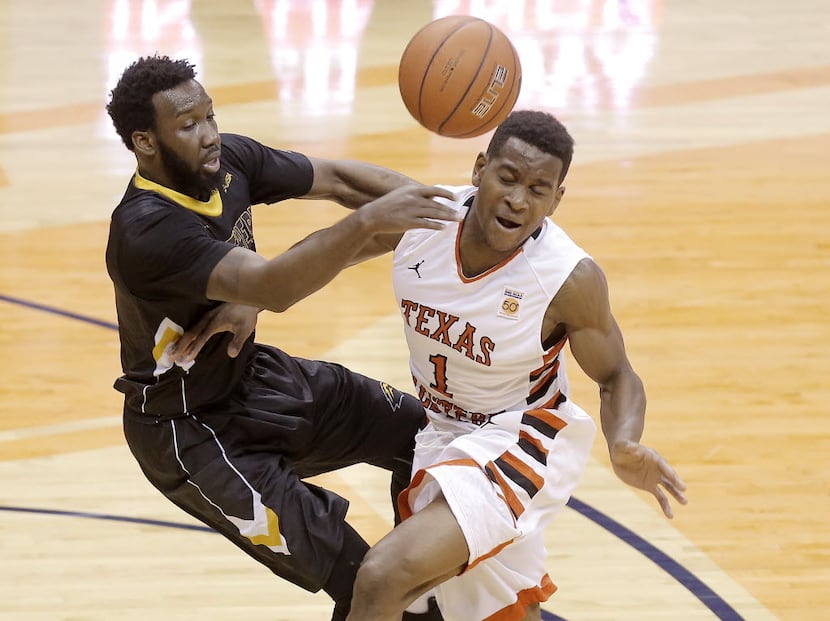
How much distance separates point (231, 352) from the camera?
4133 mm

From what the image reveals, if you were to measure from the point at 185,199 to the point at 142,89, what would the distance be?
0.35 meters

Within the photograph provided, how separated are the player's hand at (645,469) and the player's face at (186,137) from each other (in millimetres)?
1502

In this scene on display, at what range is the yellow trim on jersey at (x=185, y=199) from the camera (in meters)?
4.05

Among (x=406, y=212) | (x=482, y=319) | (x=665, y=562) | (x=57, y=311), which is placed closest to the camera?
(x=406, y=212)

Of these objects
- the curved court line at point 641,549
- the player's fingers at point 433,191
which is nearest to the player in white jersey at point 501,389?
the player's fingers at point 433,191

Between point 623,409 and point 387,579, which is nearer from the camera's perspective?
point 387,579

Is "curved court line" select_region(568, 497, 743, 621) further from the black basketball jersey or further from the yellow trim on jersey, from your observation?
the yellow trim on jersey

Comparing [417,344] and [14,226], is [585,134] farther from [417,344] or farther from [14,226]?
[417,344]

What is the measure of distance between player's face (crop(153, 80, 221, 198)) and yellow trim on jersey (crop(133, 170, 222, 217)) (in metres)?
0.04

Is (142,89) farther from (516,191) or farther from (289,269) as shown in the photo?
(516,191)

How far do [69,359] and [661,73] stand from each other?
663 centimetres

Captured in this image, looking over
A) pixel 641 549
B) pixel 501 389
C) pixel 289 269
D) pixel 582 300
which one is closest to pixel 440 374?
pixel 501 389

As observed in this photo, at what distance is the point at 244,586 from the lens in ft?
17.2

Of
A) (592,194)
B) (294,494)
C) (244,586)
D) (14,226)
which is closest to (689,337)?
(592,194)
